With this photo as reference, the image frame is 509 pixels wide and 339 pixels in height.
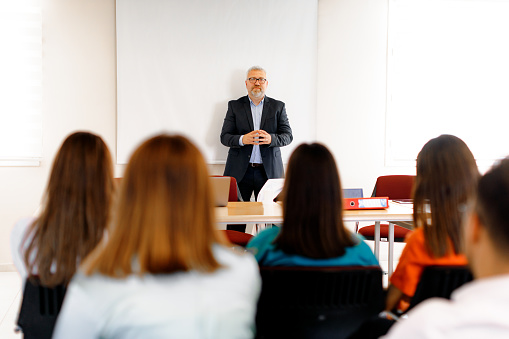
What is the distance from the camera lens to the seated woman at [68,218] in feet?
4.68

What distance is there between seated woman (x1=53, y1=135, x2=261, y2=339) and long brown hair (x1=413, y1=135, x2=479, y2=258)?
83 cm

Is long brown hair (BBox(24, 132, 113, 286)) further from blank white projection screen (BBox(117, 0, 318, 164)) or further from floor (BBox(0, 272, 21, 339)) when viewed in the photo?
blank white projection screen (BBox(117, 0, 318, 164))

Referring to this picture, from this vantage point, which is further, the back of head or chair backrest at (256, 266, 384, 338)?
chair backrest at (256, 266, 384, 338)

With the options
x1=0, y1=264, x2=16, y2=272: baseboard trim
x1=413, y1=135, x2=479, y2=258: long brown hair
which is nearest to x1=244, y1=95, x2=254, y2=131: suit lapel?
x1=0, y1=264, x2=16, y2=272: baseboard trim

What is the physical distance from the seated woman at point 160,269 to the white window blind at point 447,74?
4.06 meters

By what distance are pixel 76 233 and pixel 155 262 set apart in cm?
56

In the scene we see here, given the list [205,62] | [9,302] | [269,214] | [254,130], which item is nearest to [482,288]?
[269,214]

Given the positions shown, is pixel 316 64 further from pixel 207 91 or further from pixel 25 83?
pixel 25 83

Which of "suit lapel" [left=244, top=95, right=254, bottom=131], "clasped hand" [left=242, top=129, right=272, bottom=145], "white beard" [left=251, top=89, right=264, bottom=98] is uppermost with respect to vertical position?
"white beard" [left=251, top=89, right=264, bottom=98]

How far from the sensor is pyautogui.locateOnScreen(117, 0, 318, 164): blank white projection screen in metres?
4.43

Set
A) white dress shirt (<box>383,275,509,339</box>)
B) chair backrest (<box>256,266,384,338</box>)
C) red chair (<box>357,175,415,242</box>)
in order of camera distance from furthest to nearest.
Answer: red chair (<box>357,175,415,242</box>)
chair backrest (<box>256,266,384,338</box>)
white dress shirt (<box>383,275,509,339</box>)

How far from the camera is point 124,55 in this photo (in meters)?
4.41

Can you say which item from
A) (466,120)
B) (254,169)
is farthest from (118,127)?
(466,120)

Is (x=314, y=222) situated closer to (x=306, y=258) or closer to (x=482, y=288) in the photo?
(x=306, y=258)
